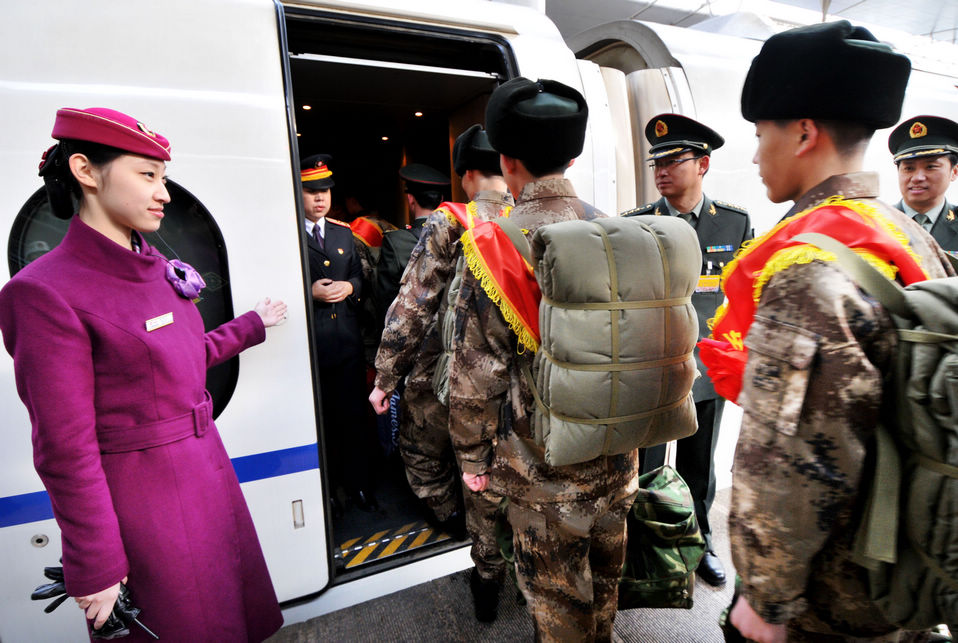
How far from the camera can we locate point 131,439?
124cm

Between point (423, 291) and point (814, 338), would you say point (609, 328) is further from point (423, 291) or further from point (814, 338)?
point (423, 291)

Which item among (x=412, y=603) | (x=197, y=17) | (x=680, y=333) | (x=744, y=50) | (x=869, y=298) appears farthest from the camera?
(x=744, y=50)

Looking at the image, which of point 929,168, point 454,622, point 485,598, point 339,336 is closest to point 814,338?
point 485,598

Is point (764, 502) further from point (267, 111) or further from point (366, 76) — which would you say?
point (366, 76)

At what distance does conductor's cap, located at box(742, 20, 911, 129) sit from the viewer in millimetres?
982

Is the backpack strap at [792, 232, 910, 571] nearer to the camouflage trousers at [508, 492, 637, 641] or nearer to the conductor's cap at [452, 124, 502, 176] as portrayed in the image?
the camouflage trousers at [508, 492, 637, 641]

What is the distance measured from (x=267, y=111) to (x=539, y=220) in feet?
3.67

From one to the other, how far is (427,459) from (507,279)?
4.83 feet

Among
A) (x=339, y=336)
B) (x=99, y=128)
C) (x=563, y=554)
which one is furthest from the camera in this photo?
(x=339, y=336)

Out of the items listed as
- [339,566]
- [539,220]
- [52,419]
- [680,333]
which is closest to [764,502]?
[680,333]

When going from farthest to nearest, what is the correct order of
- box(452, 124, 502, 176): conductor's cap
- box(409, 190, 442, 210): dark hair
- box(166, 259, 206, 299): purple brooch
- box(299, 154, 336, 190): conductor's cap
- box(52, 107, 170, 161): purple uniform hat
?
box(409, 190, 442, 210): dark hair, box(299, 154, 336, 190): conductor's cap, box(452, 124, 502, 176): conductor's cap, box(166, 259, 206, 299): purple brooch, box(52, 107, 170, 161): purple uniform hat

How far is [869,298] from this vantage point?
88 centimetres

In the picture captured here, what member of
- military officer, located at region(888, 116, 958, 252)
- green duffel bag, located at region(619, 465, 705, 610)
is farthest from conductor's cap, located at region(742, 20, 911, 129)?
military officer, located at region(888, 116, 958, 252)

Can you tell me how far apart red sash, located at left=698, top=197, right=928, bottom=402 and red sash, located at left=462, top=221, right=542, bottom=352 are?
Result: 0.51 meters
